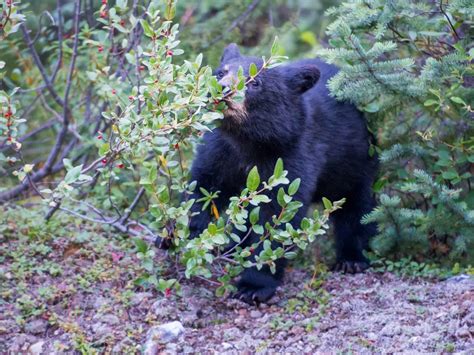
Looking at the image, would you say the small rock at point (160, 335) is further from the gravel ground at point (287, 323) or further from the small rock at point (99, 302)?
the small rock at point (99, 302)

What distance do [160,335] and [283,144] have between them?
1.79 m

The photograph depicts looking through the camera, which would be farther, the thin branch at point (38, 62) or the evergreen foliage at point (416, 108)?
the thin branch at point (38, 62)

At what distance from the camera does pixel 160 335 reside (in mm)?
4781

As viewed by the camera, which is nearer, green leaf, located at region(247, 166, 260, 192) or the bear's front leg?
green leaf, located at region(247, 166, 260, 192)

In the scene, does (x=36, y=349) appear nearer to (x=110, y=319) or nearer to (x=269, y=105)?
→ (x=110, y=319)

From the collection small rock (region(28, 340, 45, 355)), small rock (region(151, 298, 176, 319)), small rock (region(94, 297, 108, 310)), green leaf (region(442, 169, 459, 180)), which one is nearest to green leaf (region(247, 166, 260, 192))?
small rock (region(151, 298, 176, 319))

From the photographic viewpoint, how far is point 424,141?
6234mm

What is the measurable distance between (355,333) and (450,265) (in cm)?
163

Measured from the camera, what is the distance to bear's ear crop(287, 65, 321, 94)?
5824 millimetres

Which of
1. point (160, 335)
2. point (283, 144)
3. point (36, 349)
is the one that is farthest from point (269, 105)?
point (36, 349)

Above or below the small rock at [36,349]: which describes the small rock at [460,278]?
below

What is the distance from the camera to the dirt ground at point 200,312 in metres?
4.75

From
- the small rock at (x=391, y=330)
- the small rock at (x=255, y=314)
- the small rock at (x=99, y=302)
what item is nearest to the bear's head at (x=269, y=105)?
the small rock at (x=255, y=314)

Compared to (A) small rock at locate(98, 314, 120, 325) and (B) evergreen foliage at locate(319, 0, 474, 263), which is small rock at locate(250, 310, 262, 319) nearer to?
(A) small rock at locate(98, 314, 120, 325)
